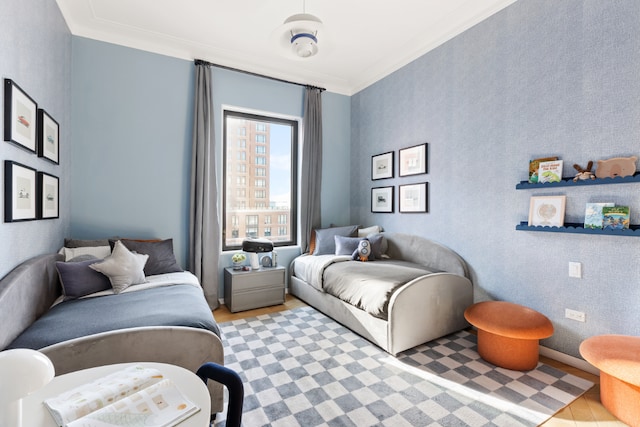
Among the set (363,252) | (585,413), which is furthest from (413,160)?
(585,413)

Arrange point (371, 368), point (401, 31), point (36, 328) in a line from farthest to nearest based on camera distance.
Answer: point (401, 31), point (371, 368), point (36, 328)

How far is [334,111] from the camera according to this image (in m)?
4.54

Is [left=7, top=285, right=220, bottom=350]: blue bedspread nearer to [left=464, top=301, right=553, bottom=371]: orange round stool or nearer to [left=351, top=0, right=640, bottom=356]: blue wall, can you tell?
[left=464, top=301, right=553, bottom=371]: orange round stool

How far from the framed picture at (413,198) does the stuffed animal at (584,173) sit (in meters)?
1.43

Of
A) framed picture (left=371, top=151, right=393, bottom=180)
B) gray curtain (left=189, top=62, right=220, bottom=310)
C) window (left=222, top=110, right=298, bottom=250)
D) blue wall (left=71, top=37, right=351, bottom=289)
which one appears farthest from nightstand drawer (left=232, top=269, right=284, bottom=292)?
framed picture (left=371, top=151, right=393, bottom=180)

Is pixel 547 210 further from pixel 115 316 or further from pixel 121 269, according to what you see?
pixel 121 269

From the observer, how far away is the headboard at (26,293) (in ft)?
5.08

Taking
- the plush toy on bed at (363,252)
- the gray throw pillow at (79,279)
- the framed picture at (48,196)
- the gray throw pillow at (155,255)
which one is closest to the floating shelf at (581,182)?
the plush toy on bed at (363,252)

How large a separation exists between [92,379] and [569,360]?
2.94m

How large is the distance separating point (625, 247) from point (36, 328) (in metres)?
3.57

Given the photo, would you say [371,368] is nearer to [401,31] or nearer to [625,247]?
[625,247]

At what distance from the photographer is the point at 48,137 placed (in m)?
2.31

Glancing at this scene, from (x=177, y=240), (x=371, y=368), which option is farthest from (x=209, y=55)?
(x=371, y=368)

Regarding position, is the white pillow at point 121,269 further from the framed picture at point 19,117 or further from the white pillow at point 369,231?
the white pillow at point 369,231
